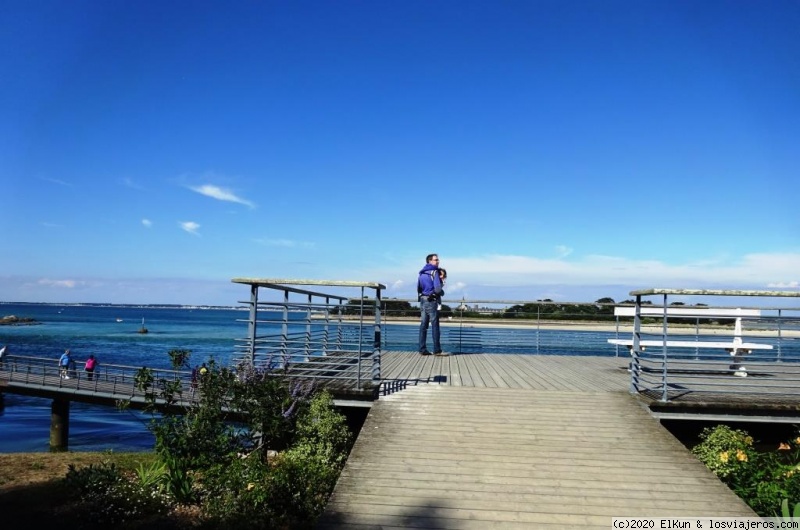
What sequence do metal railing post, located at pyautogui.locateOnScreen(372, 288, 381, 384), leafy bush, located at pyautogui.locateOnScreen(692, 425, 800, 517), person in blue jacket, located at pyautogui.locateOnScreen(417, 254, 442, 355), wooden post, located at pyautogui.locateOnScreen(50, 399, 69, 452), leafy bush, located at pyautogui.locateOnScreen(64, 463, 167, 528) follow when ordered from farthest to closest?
wooden post, located at pyautogui.locateOnScreen(50, 399, 69, 452), person in blue jacket, located at pyautogui.locateOnScreen(417, 254, 442, 355), metal railing post, located at pyautogui.locateOnScreen(372, 288, 381, 384), leafy bush, located at pyautogui.locateOnScreen(692, 425, 800, 517), leafy bush, located at pyautogui.locateOnScreen(64, 463, 167, 528)

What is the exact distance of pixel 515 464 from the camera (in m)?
5.93

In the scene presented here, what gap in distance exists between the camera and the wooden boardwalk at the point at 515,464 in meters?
5.03

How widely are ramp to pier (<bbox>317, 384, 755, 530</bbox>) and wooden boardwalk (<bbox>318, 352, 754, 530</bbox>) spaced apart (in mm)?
12

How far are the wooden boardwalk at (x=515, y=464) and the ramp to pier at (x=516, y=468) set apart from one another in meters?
0.01

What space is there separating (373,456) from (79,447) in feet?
42.3

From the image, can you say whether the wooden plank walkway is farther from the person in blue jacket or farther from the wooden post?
the wooden post

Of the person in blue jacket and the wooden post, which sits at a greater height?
the person in blue jacket

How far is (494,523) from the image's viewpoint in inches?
191

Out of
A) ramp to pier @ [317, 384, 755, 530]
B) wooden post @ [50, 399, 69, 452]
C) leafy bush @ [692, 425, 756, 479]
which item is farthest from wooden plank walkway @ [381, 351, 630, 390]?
wooden post @ [50, 399, 69, 452]

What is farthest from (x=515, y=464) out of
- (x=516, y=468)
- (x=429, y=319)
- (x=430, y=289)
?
(x=429, y=319)

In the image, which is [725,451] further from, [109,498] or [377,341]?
[109,498]

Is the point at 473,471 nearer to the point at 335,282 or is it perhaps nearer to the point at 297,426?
the point at 297,426

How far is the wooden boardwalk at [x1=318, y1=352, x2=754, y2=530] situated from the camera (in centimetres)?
503

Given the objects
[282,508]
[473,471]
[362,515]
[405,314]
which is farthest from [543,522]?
[405,314]
